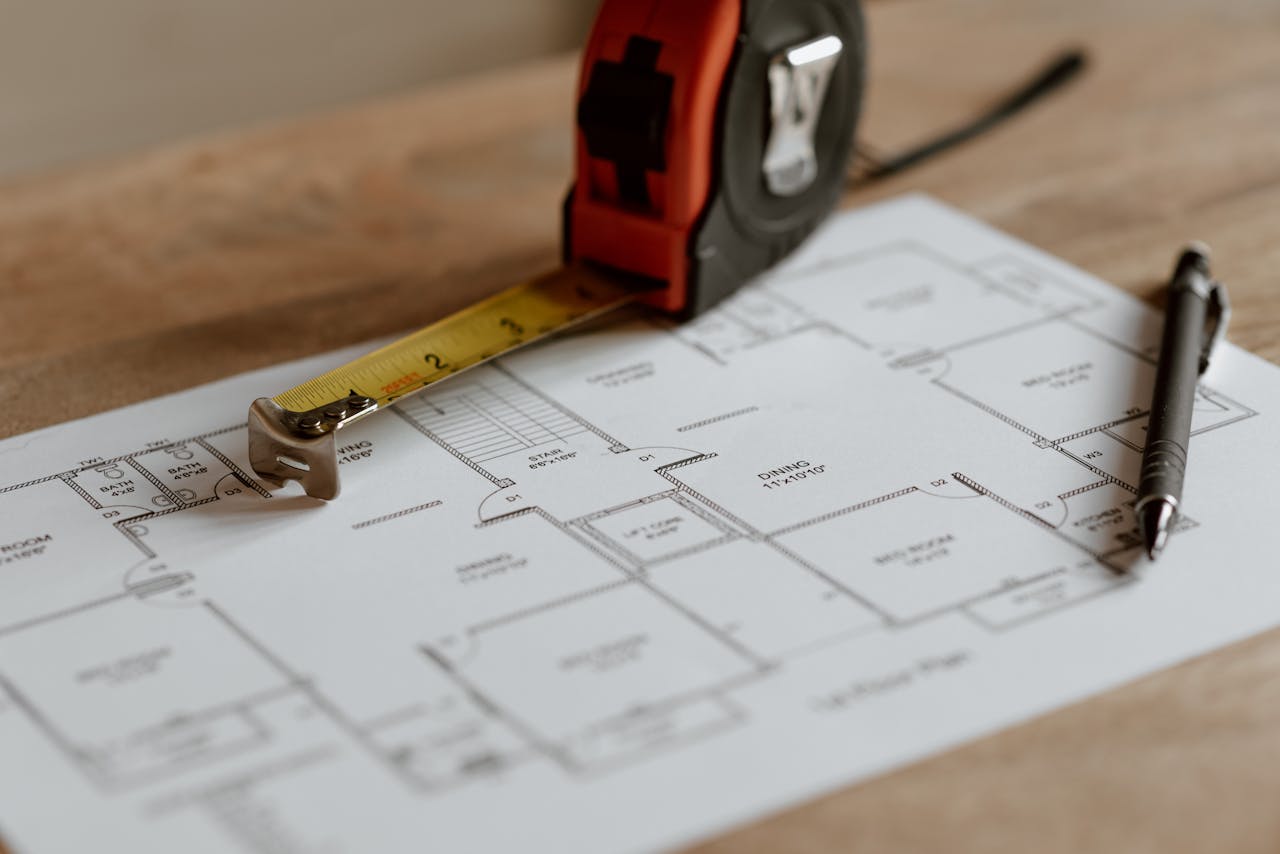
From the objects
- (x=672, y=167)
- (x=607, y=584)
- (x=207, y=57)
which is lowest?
(x=207, y=57)

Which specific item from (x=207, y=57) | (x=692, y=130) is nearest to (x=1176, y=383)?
(x=692, y=130)

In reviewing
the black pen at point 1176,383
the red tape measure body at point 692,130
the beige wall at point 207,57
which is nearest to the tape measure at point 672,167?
the red tape measure body at point 692,130

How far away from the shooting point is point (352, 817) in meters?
0.63

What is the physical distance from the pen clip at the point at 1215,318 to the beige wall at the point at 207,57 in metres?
1.66

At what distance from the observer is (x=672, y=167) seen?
1003 mm

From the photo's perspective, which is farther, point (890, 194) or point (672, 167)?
point (890, 194)

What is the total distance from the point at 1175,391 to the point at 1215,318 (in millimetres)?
148

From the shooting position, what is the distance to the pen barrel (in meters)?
0.82

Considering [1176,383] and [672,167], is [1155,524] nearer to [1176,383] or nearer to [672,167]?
[1176,383]

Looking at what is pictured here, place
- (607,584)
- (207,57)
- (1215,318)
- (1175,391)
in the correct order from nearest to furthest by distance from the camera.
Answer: (607,584) < (1175,391) < (1215,318) < (207,57)

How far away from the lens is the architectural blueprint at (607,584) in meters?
0.65

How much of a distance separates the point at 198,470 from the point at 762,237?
422 mm

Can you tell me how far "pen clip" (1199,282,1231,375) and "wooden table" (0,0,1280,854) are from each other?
0.02 meters

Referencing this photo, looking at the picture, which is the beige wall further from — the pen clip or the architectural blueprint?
the pen clip
